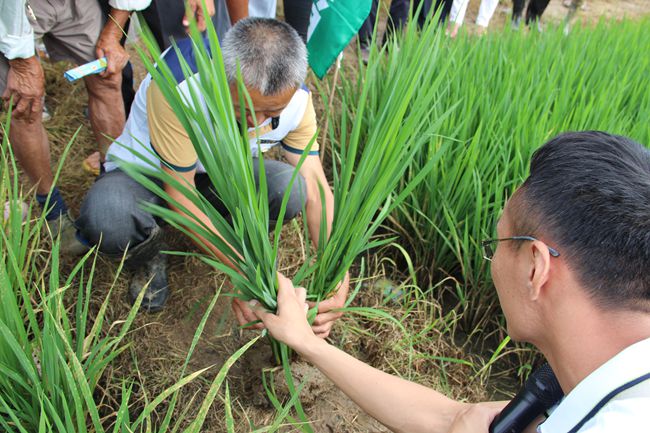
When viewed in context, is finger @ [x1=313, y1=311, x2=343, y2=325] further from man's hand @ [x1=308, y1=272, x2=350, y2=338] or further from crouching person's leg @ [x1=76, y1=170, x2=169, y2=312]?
crouching person's leg @ [x1=76, y1=170, x2=169, y2=312]

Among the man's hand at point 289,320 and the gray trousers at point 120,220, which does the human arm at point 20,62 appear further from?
the man's hand at point 289,320

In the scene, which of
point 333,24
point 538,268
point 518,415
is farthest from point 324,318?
point 333,24

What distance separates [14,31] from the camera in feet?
5.01

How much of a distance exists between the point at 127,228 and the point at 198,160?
0.28 metres

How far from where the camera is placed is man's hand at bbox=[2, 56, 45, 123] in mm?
1617

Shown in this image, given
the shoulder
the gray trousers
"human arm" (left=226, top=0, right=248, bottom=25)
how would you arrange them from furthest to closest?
"human arm" (left=226, top=0, right=248, bottom=25)
the gray trousers
the shoulder

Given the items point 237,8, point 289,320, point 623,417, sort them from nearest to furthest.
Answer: point 623,417
point 289,320
point 237,8

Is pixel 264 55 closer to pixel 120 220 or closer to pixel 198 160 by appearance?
pixel 198 160

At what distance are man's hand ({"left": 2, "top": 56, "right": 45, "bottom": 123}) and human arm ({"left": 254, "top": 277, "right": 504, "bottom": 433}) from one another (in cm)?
111

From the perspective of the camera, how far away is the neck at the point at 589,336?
2.46 feet

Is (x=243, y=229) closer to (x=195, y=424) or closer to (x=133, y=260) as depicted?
(x=195, y=424)

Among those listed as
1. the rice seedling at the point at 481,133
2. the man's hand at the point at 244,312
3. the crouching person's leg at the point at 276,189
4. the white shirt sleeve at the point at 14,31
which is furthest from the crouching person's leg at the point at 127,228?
the rice seedling at the point at 481,133

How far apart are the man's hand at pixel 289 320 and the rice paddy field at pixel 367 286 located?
12 centimetres

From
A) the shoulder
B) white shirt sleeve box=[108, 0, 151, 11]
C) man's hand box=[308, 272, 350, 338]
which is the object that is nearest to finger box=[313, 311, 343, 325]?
man's hand box=[308, 272, 350, 338]
